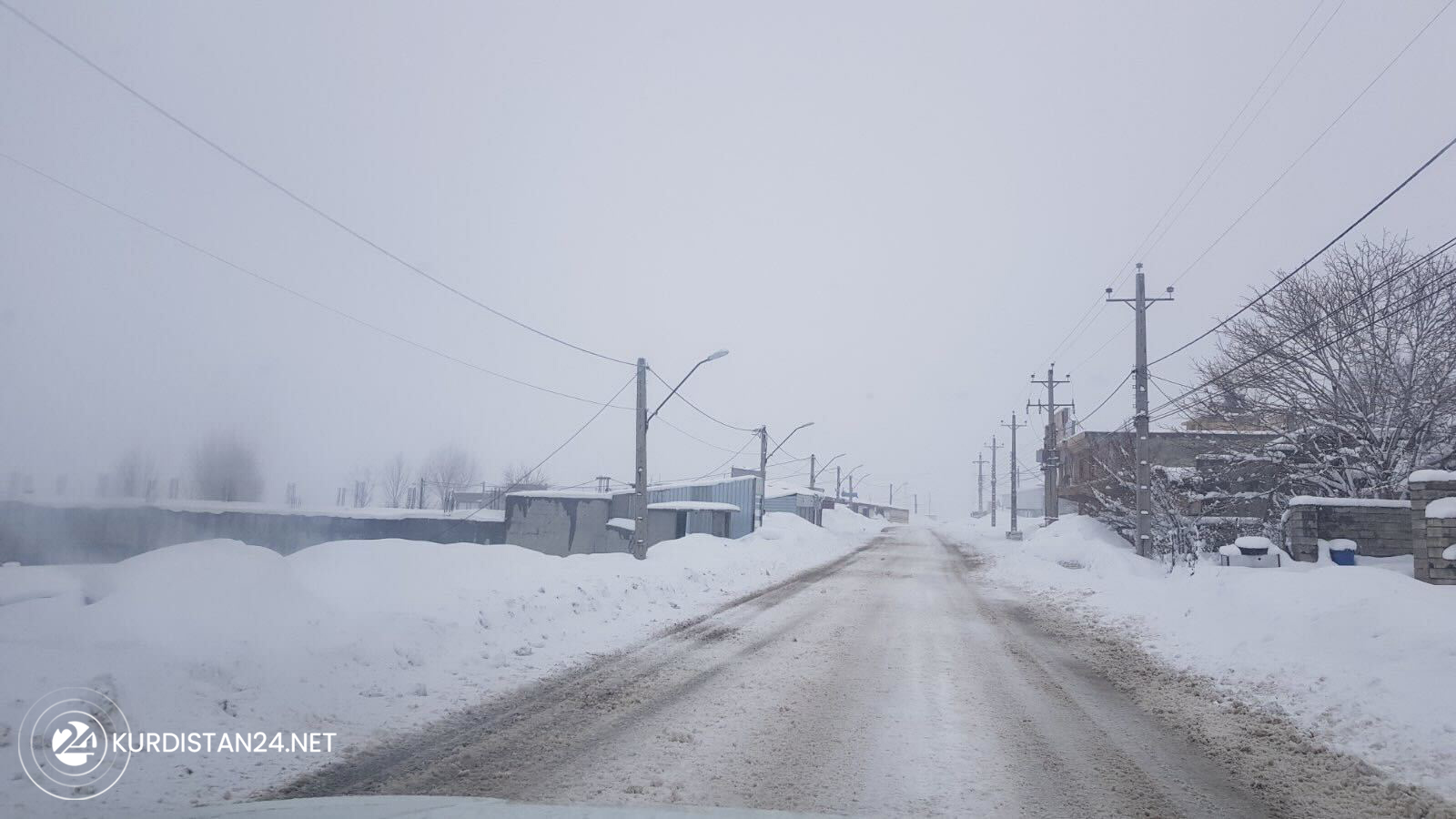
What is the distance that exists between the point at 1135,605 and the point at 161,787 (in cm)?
1577

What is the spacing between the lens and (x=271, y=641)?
7957mm

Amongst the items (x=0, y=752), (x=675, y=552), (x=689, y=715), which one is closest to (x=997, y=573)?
(x=675, y=552)

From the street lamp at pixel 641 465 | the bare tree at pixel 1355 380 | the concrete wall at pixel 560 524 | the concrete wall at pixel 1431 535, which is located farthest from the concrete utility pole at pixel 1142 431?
the concrete wall at pixel 560 524

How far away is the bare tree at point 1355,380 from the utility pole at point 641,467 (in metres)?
14.8

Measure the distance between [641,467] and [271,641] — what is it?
1354cm

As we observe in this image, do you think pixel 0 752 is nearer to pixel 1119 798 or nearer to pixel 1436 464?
pixel 1119 798

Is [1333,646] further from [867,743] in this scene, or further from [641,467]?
[641,467]

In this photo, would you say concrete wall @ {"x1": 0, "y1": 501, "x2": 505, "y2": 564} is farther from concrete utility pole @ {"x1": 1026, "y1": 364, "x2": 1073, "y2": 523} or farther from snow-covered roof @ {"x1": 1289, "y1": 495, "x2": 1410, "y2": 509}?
concrete utility pole @ {"x1": 1026, "y1": 364, "x2": 1073, "y2": 523}

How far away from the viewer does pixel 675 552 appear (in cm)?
2297

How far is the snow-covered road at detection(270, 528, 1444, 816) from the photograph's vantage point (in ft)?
17.3

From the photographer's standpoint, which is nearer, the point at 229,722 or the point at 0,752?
the point at 0,752

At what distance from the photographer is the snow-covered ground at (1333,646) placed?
6551 millimetres

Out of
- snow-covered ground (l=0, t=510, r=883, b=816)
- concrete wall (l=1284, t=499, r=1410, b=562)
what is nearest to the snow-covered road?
snow-covered ground (l=0, t=510, r=883, b=816)

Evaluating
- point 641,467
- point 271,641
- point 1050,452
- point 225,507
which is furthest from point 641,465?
point 1050,452
